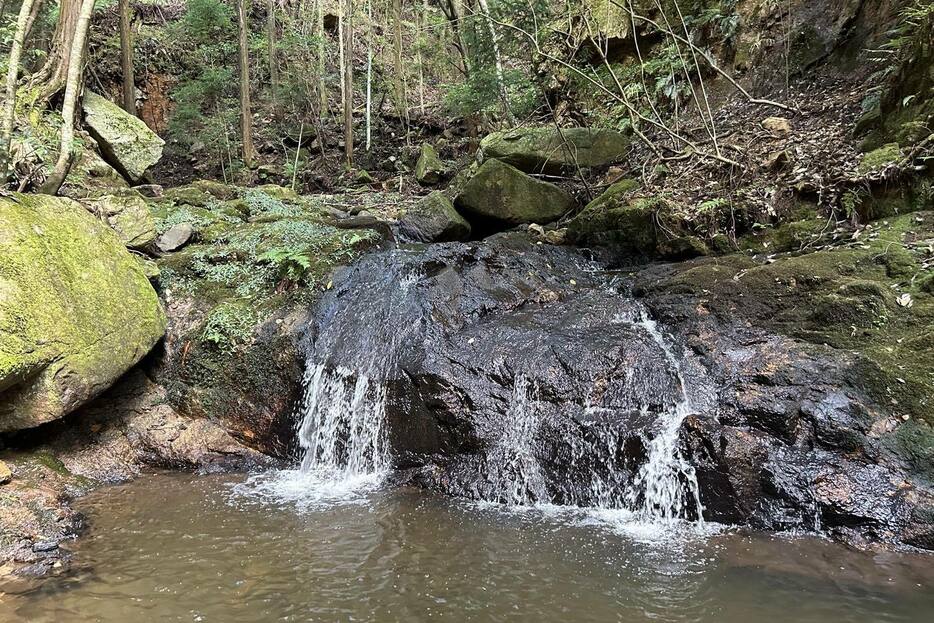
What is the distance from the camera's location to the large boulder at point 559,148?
34.4 ft

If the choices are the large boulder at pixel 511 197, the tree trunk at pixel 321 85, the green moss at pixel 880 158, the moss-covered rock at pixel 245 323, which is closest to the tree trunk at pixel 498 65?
the large boulder at pixel 511 197

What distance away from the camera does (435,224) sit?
9766 millimetres

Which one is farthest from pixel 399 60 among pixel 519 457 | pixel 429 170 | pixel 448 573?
pixel 448 573

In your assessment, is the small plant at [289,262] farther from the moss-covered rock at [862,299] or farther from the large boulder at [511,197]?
the moss-covered rock at [862,299]

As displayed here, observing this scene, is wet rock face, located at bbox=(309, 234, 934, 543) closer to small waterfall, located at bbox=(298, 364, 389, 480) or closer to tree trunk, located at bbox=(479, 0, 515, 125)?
small waterfall, located at bbox=(298, 364, 389, 480)

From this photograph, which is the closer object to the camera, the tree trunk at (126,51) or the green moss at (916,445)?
the green moss at (916,445)

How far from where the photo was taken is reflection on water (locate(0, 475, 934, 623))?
325cm

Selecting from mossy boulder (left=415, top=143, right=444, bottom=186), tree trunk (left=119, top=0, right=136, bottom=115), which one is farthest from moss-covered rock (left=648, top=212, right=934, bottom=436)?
tree trunk (left=119, top=0, right=136, bottom=115)

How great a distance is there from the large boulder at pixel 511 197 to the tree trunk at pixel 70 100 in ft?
19.6

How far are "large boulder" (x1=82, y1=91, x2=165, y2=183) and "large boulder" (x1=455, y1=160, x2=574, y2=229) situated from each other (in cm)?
884

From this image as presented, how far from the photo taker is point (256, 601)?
3.42 m

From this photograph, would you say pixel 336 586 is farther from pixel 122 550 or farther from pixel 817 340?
pixel 817 340

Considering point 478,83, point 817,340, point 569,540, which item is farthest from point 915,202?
point 478,83

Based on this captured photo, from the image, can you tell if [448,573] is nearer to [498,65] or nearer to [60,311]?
[60,311]
